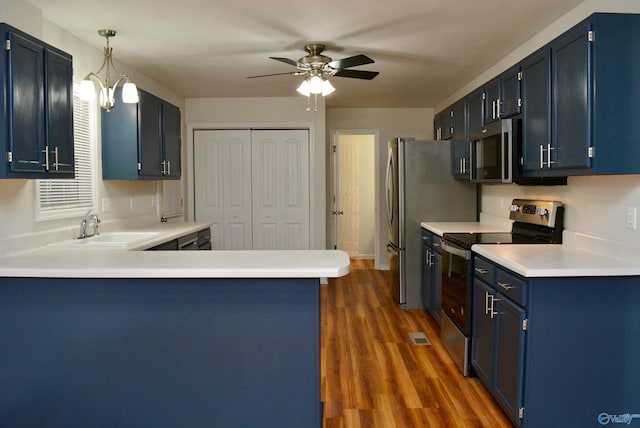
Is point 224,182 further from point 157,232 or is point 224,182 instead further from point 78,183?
point 78,183

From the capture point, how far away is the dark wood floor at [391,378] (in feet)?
8.59

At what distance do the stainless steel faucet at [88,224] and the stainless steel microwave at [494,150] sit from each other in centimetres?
302

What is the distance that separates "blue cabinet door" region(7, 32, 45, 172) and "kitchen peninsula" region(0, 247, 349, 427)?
565mm

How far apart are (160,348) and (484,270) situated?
1.93 meters

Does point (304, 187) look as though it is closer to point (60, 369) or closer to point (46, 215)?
point (46, 215)

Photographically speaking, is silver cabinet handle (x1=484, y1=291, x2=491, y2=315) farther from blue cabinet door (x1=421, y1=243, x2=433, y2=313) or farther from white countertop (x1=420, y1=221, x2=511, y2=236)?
blue cabinet door (x1=421, y1=243, x2=433, y2=313)

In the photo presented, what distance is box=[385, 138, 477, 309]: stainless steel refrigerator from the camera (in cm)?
464

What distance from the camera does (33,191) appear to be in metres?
2.85

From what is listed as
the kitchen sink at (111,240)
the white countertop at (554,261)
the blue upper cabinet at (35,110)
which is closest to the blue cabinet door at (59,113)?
the blue upper cabinet at (35,110)

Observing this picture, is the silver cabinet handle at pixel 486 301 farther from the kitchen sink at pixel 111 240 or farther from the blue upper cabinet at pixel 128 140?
the blue upper cabinet at pixel 128 140

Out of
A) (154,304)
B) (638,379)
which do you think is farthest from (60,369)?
(638,379)

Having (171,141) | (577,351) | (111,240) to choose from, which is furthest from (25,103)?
(577,351)

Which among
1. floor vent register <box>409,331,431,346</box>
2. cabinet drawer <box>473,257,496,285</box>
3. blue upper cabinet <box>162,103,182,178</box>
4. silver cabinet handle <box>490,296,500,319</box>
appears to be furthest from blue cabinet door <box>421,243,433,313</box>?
blue upper cabinet <box>162,103,182,178</box>

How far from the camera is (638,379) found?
228 cm
